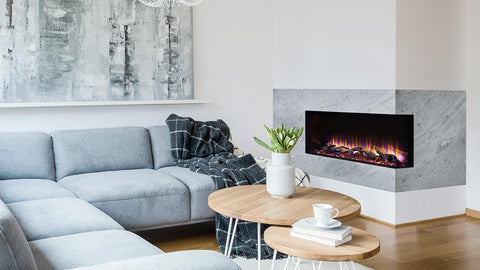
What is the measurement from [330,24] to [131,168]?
2217 mm

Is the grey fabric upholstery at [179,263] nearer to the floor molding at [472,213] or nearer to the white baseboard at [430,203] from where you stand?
the white baseboard at [430,203]

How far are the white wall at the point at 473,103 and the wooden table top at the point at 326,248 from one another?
272 cm

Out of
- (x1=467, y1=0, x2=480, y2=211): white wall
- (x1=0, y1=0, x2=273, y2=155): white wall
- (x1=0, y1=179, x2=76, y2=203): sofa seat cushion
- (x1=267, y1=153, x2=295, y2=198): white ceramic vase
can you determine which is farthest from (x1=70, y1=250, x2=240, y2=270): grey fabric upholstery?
(x1=467, y1=0, x2=480, y2=211): white wall

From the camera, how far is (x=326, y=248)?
6.73 feet

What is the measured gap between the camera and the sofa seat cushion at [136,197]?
3.44 m

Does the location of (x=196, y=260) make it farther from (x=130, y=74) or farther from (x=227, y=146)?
(x=130, y=74)

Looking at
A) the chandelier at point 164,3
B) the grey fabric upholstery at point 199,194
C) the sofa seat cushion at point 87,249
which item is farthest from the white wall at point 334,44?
the sofa seat cushion at point 87,249

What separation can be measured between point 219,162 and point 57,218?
1686 mm

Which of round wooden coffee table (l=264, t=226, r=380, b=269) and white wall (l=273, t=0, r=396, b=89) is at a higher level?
white wall (l=273, t=0, r=396, b=89)

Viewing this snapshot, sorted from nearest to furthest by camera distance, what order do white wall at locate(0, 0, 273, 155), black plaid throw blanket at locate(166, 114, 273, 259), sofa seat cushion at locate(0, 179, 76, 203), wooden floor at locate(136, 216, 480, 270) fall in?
1. sofa seat cushion at locate(0, 179, 76, 203)
2. wooden floor at locate(136, 216, 480, 270)
3. black plaid throw blanket at locate(166, 114, 273, 259)
4. white wall at locate(0, 0, 273, 155)

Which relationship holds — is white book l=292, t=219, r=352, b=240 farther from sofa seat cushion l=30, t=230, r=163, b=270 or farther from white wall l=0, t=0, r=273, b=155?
white wall l=0, t=0, r=273, b=155

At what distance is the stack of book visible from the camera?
2.09m

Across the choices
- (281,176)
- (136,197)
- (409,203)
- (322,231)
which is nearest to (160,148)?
(136,197)

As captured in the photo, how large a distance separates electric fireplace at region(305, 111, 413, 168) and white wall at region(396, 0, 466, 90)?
382 mm
